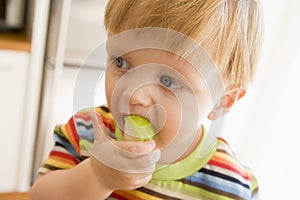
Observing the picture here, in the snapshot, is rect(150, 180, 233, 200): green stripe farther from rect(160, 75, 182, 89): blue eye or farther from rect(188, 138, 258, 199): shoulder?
rect(160, 75, 182, 89): blue eye

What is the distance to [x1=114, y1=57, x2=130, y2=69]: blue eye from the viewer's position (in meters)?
0.36

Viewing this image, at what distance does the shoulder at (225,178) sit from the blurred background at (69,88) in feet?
1.59

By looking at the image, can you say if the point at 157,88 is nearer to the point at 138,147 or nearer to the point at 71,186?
the point at 138,147

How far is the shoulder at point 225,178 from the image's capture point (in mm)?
528

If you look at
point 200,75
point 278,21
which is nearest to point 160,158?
point 200,75

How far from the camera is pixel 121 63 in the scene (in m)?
0.37

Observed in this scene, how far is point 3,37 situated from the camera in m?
1.14

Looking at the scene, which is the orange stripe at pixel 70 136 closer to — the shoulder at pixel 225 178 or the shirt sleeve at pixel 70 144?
the shirt sleeve at pixel 70 144

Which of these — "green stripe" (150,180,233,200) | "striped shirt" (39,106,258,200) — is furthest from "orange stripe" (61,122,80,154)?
"green stripe" (150,180,233,200)

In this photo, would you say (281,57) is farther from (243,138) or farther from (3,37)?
(3,37)

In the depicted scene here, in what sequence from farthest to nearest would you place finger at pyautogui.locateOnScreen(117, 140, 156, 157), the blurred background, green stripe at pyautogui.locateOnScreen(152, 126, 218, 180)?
the blurred background < green stripe at pyautogui.locateOnScreen(152, 126, 218, 180) < finger at pyautogui.locateOnScreen(117, 140, 156, 157)

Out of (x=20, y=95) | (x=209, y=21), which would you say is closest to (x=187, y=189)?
(x=209, y=21)

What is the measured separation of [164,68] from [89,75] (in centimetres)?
8

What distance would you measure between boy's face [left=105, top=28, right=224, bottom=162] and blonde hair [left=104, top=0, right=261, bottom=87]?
0.03m
